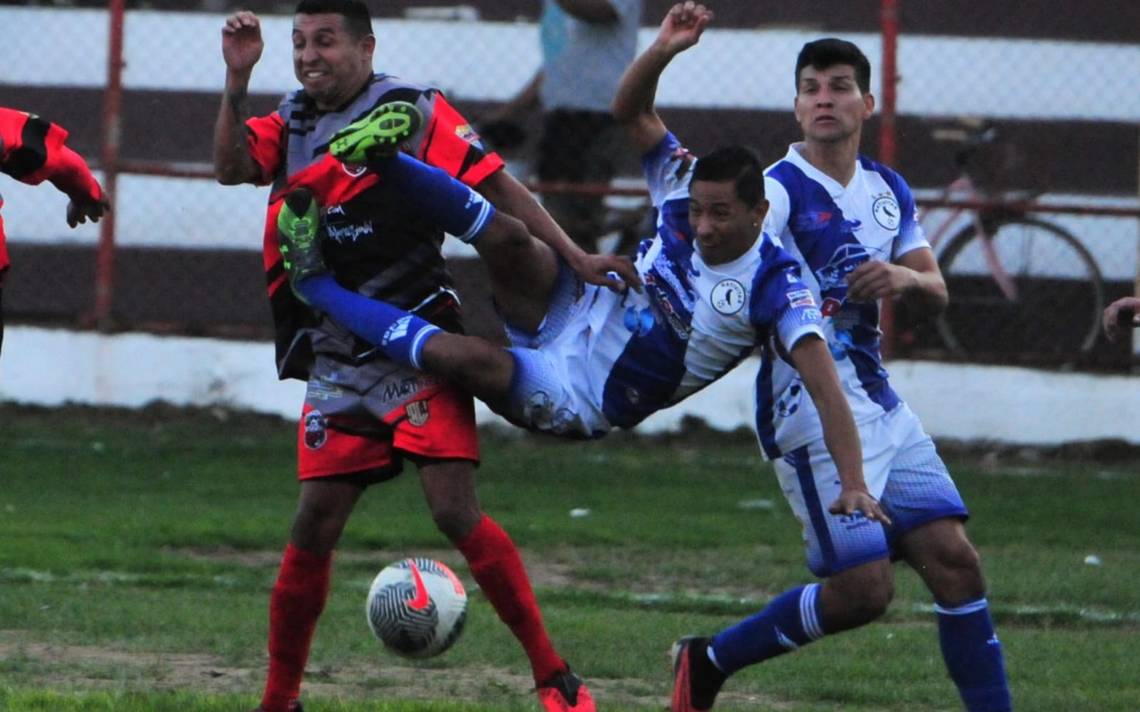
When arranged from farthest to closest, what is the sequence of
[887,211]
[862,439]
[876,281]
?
[887,211]
[862,439]
[876,281]

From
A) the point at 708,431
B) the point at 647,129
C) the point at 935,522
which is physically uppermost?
the point at 647,129

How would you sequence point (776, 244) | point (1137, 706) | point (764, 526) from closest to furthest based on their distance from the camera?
point (776, 244)
point (1137, 706)
point (764, 526)

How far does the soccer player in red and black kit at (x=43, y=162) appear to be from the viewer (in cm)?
547

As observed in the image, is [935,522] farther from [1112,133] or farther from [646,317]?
[1112,133]

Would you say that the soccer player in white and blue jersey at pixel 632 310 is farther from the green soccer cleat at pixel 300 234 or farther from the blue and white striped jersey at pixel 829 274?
the blue and white striped jersey at pixel 829 274

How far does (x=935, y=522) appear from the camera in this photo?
17.3 ft

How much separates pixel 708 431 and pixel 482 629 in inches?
165

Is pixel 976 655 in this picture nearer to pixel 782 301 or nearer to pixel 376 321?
pixel 782 301

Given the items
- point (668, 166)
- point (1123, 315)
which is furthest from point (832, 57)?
point (1123, 315)

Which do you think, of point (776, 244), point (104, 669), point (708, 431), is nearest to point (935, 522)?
point (776, 244)

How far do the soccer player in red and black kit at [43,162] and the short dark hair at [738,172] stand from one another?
69.6 inches

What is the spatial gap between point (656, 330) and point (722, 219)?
42 cm

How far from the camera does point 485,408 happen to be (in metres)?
11.0

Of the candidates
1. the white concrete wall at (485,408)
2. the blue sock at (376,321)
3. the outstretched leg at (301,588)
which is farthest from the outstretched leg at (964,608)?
the white concrete wall at (485,408)
